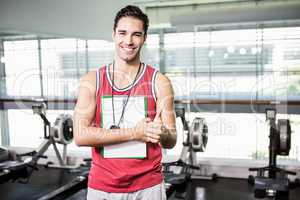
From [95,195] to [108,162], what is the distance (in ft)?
0.52

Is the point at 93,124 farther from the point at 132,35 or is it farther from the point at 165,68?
the point at 165,68

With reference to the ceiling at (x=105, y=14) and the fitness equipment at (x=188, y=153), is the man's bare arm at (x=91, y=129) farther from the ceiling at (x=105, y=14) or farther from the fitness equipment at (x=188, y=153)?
the ceiling at (x=105, y=14)

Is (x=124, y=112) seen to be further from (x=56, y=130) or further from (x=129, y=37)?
(x=56, y=130)

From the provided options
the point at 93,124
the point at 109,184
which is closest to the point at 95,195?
the point at 109,184

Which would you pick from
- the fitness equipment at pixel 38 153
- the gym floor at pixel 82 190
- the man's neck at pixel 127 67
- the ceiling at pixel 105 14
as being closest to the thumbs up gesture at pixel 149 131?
the man's neck at pixel 127 67

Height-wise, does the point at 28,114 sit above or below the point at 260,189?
above

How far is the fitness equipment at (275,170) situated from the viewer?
10.6ft

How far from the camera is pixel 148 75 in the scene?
46.8 inches

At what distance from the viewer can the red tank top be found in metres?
1.16

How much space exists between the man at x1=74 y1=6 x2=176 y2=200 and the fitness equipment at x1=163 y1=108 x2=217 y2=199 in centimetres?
233

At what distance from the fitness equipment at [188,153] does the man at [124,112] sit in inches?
91.9

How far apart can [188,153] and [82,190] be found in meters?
1.44

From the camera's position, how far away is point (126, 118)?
46.3 inches

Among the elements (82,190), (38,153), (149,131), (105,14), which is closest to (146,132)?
(149,131)
